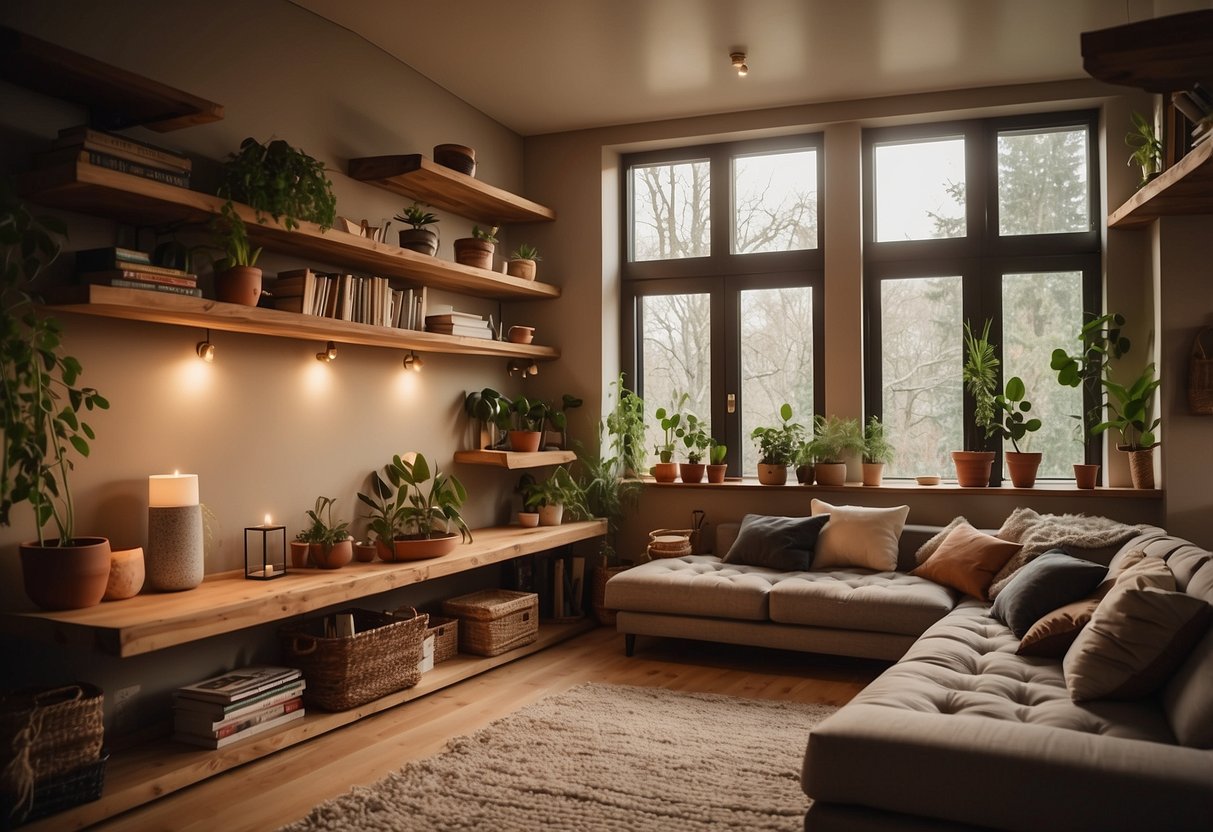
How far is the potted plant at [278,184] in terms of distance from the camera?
3.45 m

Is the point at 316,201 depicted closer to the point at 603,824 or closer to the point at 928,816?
the point at 603,824

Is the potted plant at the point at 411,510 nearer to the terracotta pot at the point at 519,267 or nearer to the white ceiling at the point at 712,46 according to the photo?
the terracotta pot at the point at 519,267

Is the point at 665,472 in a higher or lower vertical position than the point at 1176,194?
lower

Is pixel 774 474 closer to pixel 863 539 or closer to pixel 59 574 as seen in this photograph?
pixel 863 539

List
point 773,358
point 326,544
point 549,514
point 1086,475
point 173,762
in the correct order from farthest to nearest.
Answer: point 773,358 < point 549,514 < point 1086,475 < point 326,544 < point 173,762

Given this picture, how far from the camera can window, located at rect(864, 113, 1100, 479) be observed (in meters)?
5.21

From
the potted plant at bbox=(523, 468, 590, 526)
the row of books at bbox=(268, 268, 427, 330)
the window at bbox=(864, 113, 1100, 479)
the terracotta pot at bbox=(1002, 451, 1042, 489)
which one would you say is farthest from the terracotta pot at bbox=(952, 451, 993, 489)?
the row of books at bbox=(268, 268, 427, 330)

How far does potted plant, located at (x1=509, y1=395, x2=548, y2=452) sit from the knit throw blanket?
2593mm

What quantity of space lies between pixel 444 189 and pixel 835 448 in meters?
2.66

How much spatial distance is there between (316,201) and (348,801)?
Answer: 89.4 inches

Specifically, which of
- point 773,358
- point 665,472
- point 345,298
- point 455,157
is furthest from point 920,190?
point 345,298

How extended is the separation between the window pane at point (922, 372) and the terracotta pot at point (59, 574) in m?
4.24

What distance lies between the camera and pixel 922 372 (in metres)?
5.47

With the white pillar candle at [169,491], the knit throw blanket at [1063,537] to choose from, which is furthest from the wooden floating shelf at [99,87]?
the knit throw blanket at [1063,537]
